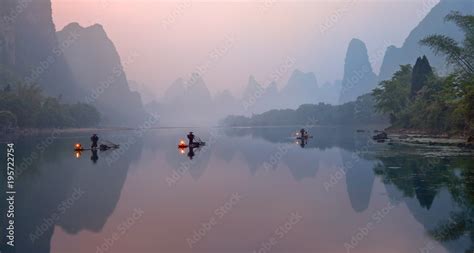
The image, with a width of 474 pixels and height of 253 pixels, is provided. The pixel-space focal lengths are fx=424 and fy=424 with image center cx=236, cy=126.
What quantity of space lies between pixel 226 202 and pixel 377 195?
6974mm

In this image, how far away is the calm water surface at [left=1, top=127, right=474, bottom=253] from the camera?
12.8m

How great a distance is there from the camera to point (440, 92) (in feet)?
194

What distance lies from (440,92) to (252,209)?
5067 cm

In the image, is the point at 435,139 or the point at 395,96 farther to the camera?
the point at 395,96

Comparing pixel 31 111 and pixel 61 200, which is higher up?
pixel 31 111

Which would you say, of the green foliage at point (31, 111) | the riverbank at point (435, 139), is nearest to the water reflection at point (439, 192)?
the riverbank at point (435, 139)

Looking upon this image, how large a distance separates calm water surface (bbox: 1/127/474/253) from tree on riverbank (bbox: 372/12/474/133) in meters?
18.2

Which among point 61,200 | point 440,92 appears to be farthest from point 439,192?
point 440,92

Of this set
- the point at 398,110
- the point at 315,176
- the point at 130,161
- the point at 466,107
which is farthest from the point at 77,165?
the point at 398,110

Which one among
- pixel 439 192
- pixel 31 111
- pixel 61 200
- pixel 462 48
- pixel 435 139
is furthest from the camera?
pixel 31 111

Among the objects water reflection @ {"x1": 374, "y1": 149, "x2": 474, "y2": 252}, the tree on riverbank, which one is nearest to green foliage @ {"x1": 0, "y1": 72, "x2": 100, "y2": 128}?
the tree on riverbank

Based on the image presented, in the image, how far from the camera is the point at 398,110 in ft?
297

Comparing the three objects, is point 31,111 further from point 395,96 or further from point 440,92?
point 440,92

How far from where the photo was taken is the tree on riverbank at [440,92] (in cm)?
4559
